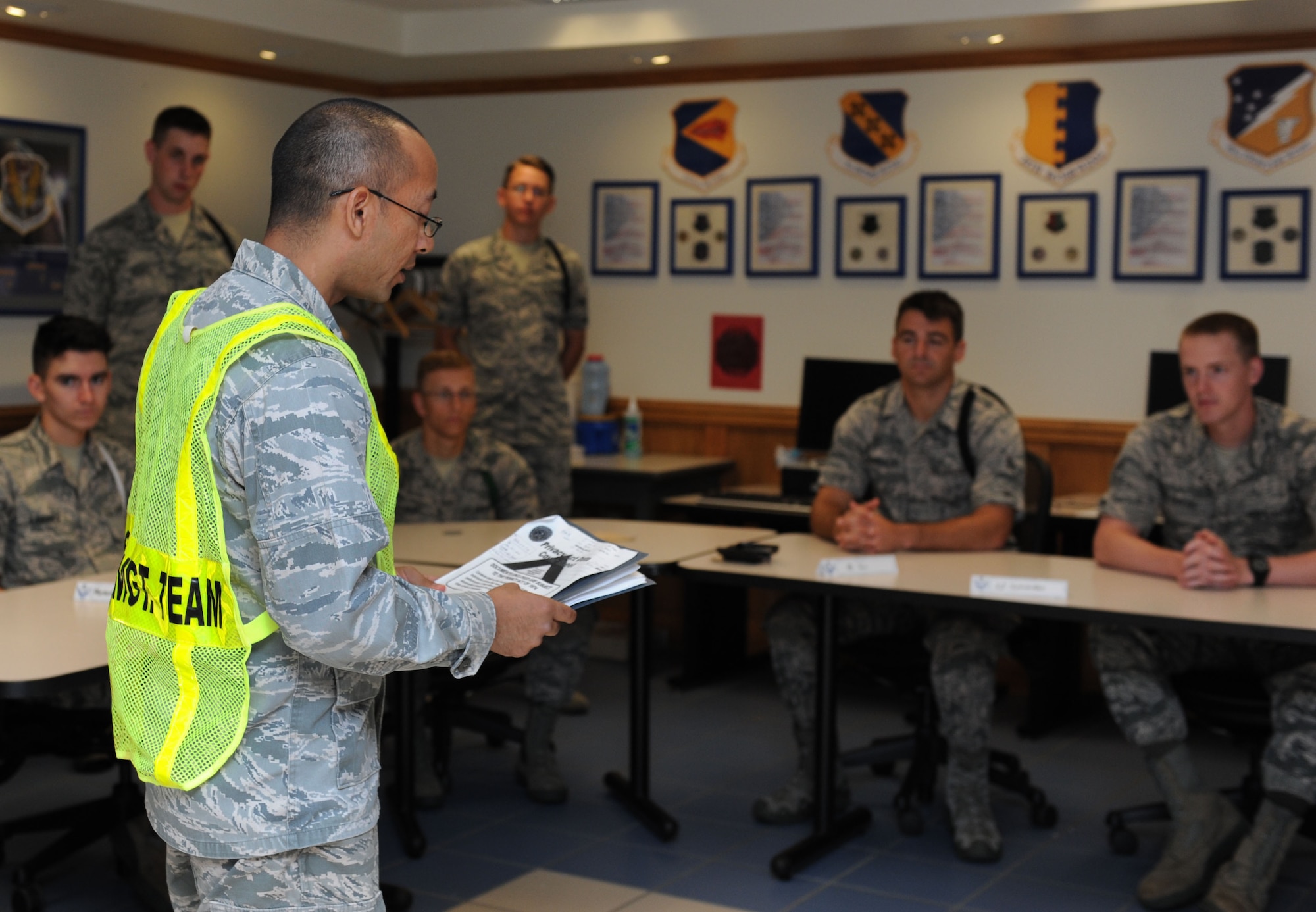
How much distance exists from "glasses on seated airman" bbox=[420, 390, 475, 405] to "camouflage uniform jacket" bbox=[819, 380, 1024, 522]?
1.16m

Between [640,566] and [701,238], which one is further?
[701,238]

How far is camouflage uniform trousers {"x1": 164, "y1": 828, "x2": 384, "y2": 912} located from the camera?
163 cm

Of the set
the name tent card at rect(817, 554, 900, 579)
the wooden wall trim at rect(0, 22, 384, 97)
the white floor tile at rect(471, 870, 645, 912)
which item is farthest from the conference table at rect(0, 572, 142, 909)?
the wooden wall trim at rect(0, 22, 384, 97)

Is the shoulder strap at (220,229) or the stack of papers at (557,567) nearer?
the stack of papers at (557,567)

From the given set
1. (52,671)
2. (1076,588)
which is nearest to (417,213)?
(52,671)

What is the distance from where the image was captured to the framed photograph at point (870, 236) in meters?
5.75

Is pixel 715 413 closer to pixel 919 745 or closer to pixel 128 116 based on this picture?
pixel 919 745

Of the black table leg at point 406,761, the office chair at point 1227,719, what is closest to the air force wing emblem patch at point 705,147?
the black table leg at point 406,761

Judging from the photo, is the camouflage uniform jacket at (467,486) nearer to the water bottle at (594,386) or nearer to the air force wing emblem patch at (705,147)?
the water bottle at (594,386)

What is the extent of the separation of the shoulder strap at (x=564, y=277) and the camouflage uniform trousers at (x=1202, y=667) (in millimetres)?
2671

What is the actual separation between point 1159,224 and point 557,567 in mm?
3956

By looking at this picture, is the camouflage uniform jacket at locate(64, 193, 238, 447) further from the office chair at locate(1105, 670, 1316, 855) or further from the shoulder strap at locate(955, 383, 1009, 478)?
the office chair at locate(1105, 670, 1316, 855)

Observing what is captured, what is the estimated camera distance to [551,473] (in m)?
5.54

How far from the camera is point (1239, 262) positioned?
16.9 ft
